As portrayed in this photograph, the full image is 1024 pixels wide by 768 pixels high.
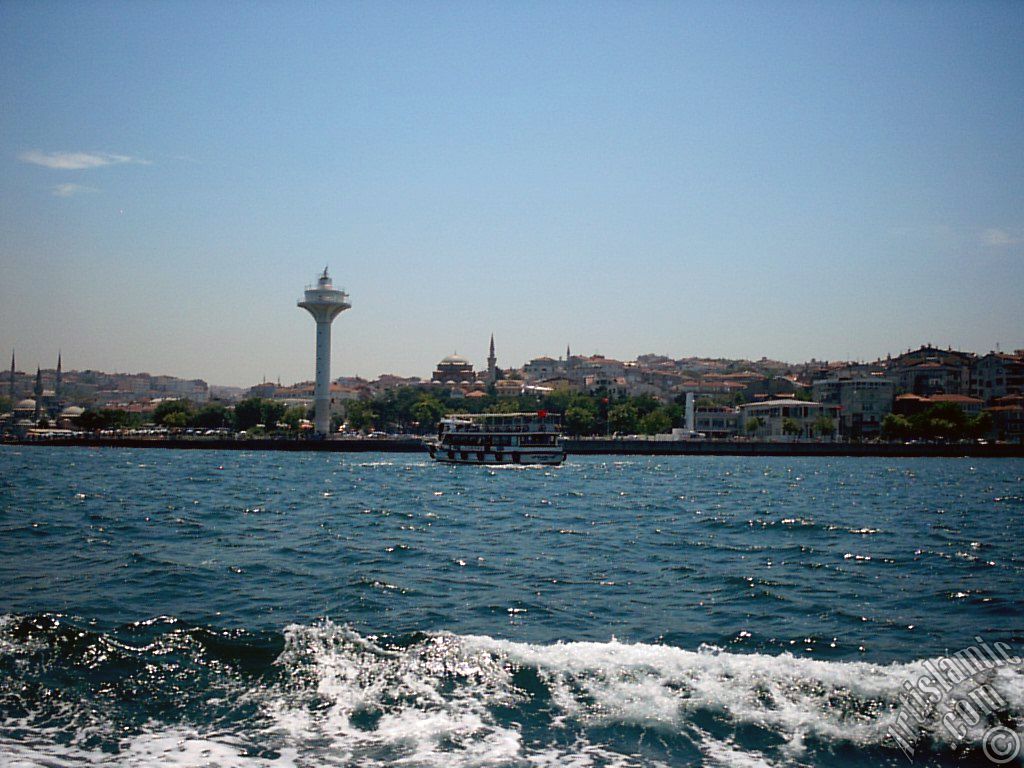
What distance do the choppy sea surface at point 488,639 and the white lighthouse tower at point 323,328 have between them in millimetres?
68867

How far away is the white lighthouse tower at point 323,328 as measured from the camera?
90.7m

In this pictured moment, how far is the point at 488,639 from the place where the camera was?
32.9 feet

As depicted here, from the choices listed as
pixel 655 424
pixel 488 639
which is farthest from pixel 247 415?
pixel 488 639

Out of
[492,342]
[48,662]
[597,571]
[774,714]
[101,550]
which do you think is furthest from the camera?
[492,342]

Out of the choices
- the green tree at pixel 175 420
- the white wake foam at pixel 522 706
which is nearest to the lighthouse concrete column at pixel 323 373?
the green tree at pixel 175 420

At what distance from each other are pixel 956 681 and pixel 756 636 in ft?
7.48

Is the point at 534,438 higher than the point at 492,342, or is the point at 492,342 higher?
the point at 492,342

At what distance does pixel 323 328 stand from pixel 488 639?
84.0 meters

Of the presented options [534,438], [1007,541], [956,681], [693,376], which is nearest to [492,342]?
[693,376]

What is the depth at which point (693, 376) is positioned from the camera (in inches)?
5728

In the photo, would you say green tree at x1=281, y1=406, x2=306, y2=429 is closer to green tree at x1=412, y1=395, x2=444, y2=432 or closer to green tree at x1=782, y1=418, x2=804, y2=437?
green tree at x1=412, y1=395, x2=444, y2=432

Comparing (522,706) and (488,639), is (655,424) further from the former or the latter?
(522,706)

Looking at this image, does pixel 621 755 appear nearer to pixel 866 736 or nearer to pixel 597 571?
pixel 866 736

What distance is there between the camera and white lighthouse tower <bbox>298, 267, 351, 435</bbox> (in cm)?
9069
